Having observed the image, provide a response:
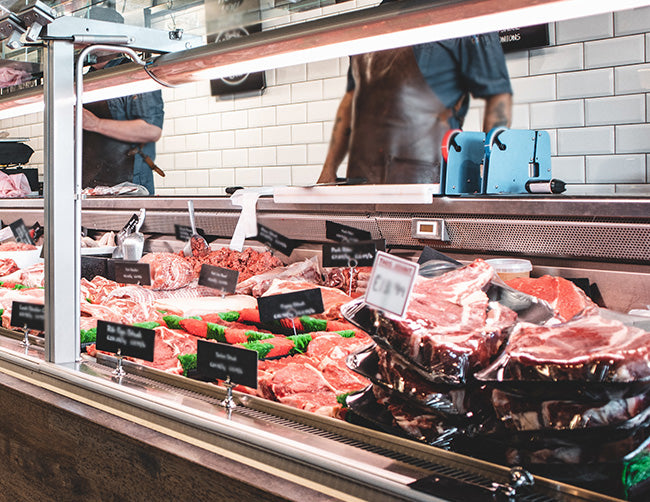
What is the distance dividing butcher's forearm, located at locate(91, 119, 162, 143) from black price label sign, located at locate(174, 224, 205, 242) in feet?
6.47

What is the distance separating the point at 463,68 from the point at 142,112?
98.4 inches

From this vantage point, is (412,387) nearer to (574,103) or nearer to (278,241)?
(278,241)

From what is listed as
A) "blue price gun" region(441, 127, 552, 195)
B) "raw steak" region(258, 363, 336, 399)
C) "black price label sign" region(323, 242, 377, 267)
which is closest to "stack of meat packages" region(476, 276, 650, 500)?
"raw steak" region(258, 363, 336, 399)

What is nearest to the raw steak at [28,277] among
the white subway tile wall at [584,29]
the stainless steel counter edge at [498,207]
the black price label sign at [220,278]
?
the stainless steel counter edge at [498,207]

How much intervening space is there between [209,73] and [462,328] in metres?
1.15

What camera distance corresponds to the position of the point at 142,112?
17.1 ft

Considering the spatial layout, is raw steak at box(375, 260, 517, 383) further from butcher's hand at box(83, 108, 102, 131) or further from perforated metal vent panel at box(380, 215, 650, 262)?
butcher's hand at box(83, 108, 102, 131)

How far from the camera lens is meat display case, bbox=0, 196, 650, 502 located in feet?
3.49

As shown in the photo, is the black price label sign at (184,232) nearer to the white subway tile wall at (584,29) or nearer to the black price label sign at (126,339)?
the black price label sign at (126,339)

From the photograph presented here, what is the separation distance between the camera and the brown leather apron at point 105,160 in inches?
212

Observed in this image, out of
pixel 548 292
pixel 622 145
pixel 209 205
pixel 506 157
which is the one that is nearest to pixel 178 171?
pixel 209 205

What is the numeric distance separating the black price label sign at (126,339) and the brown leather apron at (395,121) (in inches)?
128

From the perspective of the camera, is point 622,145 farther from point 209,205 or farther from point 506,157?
point 209,205

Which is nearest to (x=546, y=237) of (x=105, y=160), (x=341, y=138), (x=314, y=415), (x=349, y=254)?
(x=349, y=254)
